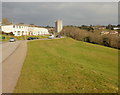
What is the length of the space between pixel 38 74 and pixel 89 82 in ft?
9.25

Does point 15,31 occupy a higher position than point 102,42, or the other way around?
point 15,31

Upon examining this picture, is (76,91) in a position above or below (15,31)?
below

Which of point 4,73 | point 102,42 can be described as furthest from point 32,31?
point 4,73

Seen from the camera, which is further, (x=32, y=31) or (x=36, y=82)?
(x=32, y=31)

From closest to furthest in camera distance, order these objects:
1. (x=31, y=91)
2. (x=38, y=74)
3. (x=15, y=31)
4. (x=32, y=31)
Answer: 1. (x=31, y=91)
2. (x=38, y=74)
3. (x=15, y=31)
4. (x=32, y=31)

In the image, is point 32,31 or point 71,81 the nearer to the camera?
point 71,81

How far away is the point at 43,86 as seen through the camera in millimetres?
6156

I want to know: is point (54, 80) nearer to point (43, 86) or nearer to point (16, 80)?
point (43, 86)

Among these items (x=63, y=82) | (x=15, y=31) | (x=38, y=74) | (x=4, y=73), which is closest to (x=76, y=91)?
(x=63, y=82)

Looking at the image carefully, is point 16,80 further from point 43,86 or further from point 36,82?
point 43,86

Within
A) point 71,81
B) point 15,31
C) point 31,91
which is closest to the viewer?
point 31,91

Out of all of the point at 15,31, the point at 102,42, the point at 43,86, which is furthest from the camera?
the point at 15,31

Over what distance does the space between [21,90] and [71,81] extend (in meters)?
2.59

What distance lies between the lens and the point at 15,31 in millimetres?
70812
